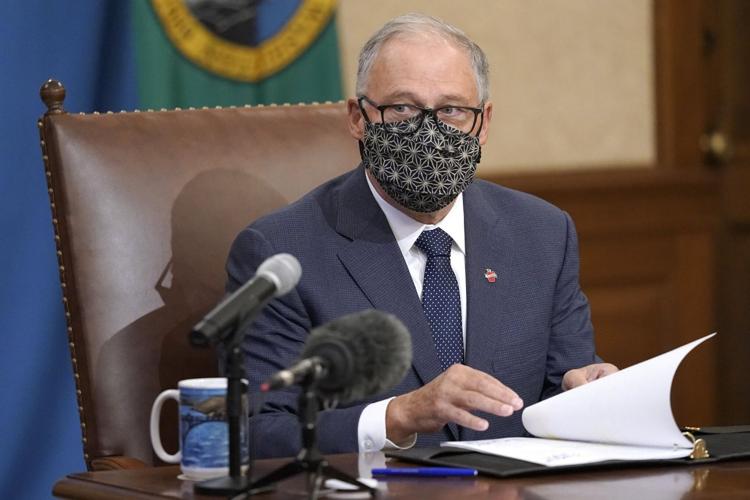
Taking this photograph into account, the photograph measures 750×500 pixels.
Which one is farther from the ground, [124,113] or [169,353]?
[124,113]

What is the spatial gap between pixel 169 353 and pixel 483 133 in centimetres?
78

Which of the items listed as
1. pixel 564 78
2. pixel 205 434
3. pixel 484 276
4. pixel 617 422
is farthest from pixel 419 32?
pixel 564 78

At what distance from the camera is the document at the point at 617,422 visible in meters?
1.96

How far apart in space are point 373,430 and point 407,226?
0.54m

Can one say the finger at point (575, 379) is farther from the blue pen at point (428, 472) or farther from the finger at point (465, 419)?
the blue pen at point (428, 472)

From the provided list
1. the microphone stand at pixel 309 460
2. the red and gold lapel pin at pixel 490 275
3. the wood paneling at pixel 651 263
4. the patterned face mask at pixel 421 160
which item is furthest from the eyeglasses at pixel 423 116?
the wood paneling at pixel 651 263

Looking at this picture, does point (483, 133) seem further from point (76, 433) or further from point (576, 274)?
point (76, 433)

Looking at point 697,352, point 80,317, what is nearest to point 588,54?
point 697,352

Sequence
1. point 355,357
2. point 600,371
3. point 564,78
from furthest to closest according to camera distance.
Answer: point 564,78 → point 600,371 → point 355,357

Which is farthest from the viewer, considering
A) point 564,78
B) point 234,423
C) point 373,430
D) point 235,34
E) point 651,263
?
point 651,263

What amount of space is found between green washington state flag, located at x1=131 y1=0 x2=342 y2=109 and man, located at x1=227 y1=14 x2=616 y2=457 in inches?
44.1

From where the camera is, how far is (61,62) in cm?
351

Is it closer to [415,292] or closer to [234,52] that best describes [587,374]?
[415,292]

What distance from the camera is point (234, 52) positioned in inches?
150
